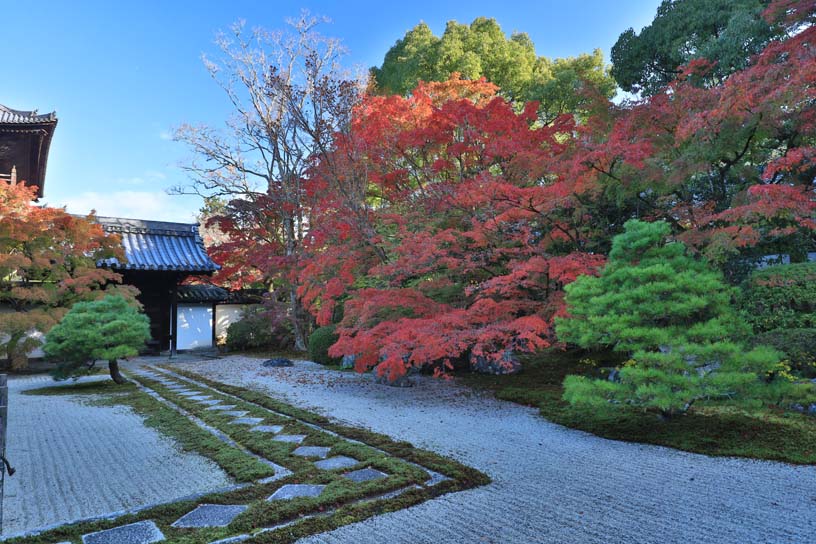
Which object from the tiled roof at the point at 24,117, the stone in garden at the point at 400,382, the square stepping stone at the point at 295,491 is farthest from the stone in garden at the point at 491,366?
the tiled roof at the point at 24,117

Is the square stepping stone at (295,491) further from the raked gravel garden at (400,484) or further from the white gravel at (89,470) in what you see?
the white gravel at (89,470)

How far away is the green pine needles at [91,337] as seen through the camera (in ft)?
22.4

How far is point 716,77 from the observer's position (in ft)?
27.8

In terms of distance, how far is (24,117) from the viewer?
6.69 m

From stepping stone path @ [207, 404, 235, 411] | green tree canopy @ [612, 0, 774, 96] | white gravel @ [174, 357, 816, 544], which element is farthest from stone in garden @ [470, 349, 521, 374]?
green tree canopy @ [612, 0, 774, 96]

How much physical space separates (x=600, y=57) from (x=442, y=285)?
10816 millimetres

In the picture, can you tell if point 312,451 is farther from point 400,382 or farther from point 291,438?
point 400,382

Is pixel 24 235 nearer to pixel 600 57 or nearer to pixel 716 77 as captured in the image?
pixel 716 77

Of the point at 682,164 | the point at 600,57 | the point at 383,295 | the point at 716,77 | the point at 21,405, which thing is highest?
the point at 600,57

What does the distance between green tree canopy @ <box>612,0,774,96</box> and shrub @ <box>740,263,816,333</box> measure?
444 centimetres

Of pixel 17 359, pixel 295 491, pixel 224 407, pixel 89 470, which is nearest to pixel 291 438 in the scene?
pixel 295 491

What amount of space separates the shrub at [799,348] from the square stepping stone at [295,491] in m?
4.54

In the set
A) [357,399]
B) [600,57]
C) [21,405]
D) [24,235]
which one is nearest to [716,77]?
[600,57]

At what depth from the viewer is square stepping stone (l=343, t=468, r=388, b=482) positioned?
308cm
